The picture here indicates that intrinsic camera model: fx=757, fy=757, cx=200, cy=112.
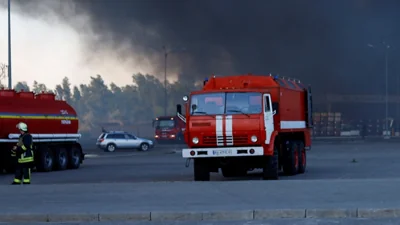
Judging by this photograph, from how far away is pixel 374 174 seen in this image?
24.0 metres

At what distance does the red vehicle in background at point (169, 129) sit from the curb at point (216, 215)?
51567mm

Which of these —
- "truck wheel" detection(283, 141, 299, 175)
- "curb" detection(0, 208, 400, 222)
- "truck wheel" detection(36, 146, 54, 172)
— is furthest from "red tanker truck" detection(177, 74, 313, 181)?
"truck wheel" detection(36, 146, 54, 172)

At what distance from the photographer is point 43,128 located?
3033cm

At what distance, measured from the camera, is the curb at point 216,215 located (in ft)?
42.5

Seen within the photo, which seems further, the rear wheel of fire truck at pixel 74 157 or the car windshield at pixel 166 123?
the car windshield at pixel 166 123

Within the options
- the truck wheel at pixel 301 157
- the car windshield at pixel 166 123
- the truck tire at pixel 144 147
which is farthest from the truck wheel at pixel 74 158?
the car windshield at pixel 166 123

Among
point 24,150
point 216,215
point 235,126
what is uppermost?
point 235,126

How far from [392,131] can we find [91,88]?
1802 inches

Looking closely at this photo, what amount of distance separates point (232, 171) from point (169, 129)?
139 ft

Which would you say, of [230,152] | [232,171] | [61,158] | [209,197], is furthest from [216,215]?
[61,158]

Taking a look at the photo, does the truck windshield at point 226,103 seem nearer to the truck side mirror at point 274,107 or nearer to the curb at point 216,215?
the truck side mirror at point 274,107

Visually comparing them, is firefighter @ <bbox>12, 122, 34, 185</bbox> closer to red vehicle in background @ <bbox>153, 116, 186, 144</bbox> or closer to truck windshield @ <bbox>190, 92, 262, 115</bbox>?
truck windshield @ <bbox>190, 92, 262, 115</bbox>

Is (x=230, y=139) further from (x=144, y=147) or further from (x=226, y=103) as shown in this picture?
(x=144, y=147)

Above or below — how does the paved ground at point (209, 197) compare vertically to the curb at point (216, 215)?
above
